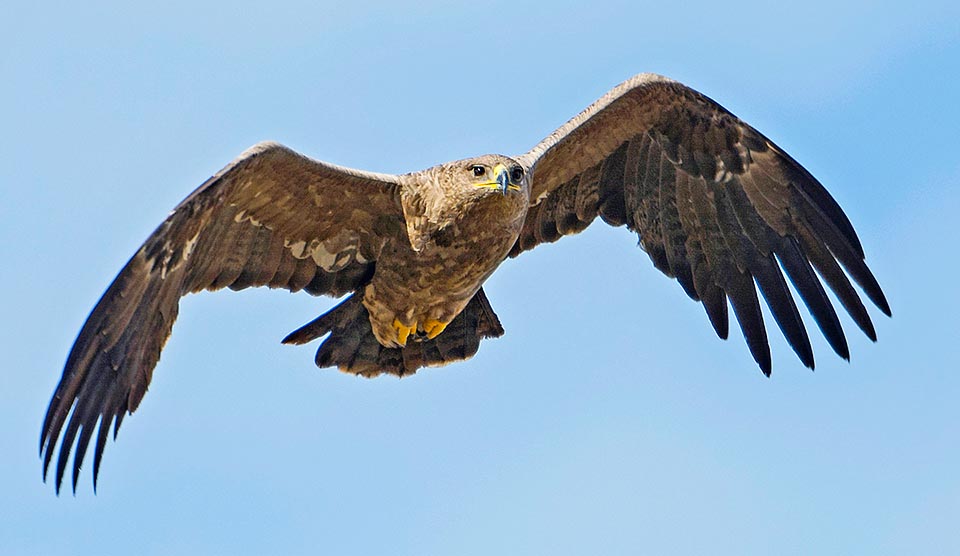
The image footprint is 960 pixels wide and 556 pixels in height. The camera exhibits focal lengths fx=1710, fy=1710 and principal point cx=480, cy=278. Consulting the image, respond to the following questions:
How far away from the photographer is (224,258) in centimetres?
1095

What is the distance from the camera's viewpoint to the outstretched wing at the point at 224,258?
9836mm

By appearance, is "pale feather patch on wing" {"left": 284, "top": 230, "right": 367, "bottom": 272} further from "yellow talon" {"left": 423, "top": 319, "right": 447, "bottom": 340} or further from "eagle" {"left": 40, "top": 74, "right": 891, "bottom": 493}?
"yellow talon" {"left": 423, "top": 319, "right": 447, "bottom": 340}

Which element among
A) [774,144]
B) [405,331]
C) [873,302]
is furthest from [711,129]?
[405,331]

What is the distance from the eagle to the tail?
0.01m

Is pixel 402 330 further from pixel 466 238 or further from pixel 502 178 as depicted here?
pixel 502 178

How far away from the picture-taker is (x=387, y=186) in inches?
429

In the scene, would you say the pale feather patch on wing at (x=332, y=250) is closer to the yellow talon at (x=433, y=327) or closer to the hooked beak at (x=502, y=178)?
the yellow talon at (x=433, y=327)

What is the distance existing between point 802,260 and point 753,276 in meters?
0.36

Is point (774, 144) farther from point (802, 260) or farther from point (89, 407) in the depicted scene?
point (89, 407)

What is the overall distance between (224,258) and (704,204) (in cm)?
331

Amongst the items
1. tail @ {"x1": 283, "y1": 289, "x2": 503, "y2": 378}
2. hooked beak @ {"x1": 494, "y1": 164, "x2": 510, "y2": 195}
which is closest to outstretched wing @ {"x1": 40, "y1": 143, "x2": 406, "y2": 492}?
tail @ {"x1": 283, "y1": 289, "x2": 503, "y2": 378}

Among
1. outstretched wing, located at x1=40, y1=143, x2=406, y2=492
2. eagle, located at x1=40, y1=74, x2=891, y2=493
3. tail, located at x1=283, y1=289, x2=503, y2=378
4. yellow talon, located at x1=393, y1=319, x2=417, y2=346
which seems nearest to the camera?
outstretched wing, located at x1=40, y1=143, x2=406, y2=492

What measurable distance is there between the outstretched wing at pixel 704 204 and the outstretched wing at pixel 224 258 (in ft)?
3.92

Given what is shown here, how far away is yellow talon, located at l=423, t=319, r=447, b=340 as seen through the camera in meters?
11.4
